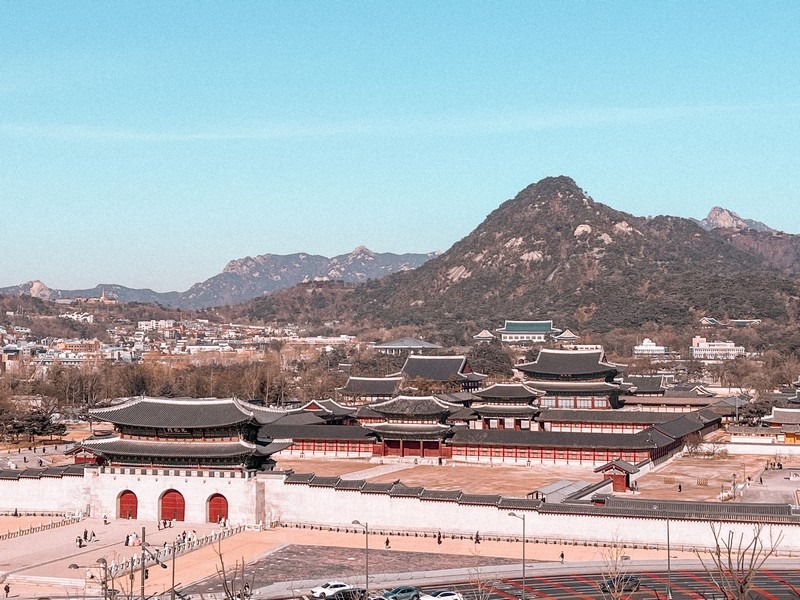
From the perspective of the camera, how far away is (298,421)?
93.4 meters

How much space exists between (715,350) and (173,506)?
140134mm

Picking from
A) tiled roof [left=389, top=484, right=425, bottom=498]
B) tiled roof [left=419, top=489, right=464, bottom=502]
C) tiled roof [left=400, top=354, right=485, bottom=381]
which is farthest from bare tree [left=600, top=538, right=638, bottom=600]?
tiled roof [left=400, top=354, right=485, bottom=381]

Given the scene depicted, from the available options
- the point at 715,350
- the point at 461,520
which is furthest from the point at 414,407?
the point at 715,350

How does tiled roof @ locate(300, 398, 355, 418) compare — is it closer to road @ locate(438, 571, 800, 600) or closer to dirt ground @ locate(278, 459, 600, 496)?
dirt ground @ locate(278, 459, 600, 496)

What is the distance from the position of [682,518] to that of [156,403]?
27.9 metres

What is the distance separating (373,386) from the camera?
380 feet

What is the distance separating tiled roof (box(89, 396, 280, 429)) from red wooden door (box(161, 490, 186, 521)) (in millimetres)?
3561

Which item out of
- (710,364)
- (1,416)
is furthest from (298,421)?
(710,364)

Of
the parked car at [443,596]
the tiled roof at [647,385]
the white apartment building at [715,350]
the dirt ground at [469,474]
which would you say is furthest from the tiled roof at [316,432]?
the white apartment building at [715,350]

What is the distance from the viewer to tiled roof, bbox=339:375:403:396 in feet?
375

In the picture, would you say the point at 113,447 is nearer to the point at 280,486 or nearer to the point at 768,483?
the point at 280,486

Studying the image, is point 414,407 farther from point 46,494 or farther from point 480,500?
point 480,500

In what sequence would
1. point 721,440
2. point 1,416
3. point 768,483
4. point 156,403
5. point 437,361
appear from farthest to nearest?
1. point 437,361
2. point 1,416
3. point 721,440
4. point 768,483
5. point 156,403

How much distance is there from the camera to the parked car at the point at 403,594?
3853 cm
